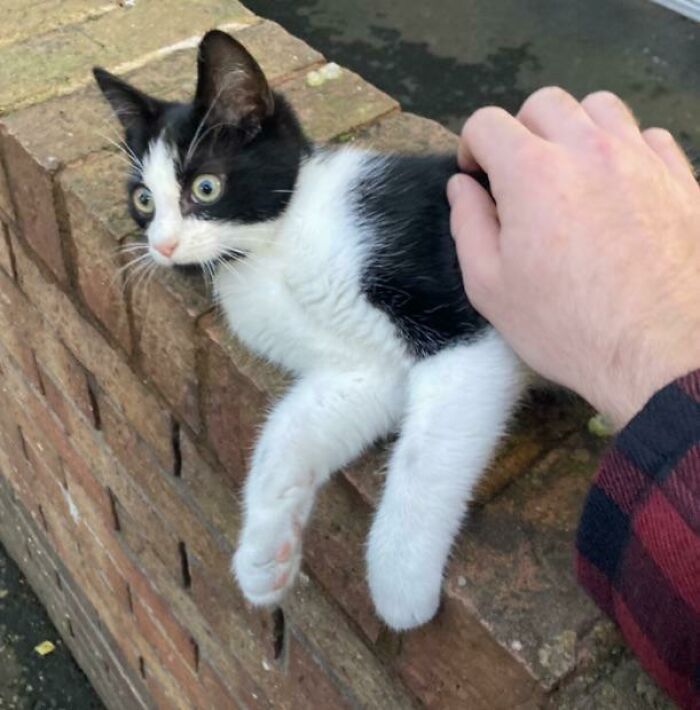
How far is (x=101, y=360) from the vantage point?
1350 mm

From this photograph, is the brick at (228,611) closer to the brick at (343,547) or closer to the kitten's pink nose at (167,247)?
the brick at (343,547)

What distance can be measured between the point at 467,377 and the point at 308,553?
0.26 m

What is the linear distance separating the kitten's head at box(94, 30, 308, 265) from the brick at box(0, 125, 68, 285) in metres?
0.18

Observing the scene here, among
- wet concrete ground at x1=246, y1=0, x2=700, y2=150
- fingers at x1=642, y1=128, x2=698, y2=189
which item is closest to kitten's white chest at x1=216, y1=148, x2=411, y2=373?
fingers at x1=642, y1=128, x2=698, y2=189

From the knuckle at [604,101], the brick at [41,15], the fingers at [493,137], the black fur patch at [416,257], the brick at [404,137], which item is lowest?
the brick at [41,15]

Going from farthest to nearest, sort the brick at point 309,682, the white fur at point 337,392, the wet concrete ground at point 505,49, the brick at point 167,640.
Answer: the wet concrete ground at point 505,49
the brick at point 167,640
the brick at point 309,682
the white fur at point 337,392

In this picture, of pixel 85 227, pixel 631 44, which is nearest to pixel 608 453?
pixel 85 227

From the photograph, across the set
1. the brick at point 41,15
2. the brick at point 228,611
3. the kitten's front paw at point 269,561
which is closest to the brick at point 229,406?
the kitten's front paw at point 269,561

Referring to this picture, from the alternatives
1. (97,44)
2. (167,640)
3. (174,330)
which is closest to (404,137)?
(174,330)

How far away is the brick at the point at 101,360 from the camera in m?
1.27

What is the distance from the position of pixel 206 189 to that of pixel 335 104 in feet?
1.03

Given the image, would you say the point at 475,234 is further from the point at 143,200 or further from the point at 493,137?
the point at 143,200

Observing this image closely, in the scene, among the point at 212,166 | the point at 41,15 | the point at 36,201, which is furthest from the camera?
the point at 41,15

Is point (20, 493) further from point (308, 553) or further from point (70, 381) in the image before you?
point (308, 553)
